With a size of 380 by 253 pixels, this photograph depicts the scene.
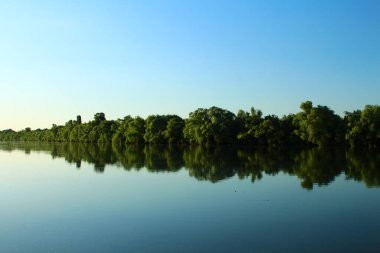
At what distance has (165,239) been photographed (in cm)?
1387

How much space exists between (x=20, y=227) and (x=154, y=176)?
16428 millimetres

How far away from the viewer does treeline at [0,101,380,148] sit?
72.1 meters

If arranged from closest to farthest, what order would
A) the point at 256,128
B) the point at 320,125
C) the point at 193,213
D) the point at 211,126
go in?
the point at 193,213
the point at 320,125
the point at 256,128
the point at 211,126

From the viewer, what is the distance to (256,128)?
85062 millimetres

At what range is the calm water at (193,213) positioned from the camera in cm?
1334

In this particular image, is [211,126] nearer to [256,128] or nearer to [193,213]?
[256,128]

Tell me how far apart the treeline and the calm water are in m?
43.7

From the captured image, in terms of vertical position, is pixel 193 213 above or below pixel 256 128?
below

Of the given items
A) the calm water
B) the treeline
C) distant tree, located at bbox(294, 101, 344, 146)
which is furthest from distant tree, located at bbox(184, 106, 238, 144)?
the calm water

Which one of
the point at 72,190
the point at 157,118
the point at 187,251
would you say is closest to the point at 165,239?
the point at 187,251

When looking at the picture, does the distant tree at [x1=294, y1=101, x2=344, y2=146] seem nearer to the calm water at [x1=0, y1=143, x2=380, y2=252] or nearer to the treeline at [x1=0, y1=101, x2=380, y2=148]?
the treeline at [x1=0, y1=101, x2=380, y2=148]

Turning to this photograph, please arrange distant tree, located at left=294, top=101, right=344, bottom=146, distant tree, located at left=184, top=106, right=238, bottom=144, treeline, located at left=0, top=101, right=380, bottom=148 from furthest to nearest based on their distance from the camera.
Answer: distant tree, located at left=184, top=106, right=238, bottom=144
distant tree, located at left=294, top=101, right=344, bottom=146
treeline, located at left=0, top=101, right=380, bottom=148

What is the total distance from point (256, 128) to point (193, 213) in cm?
6846

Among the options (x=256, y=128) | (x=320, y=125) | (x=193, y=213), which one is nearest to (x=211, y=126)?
(x=256, y=128)
